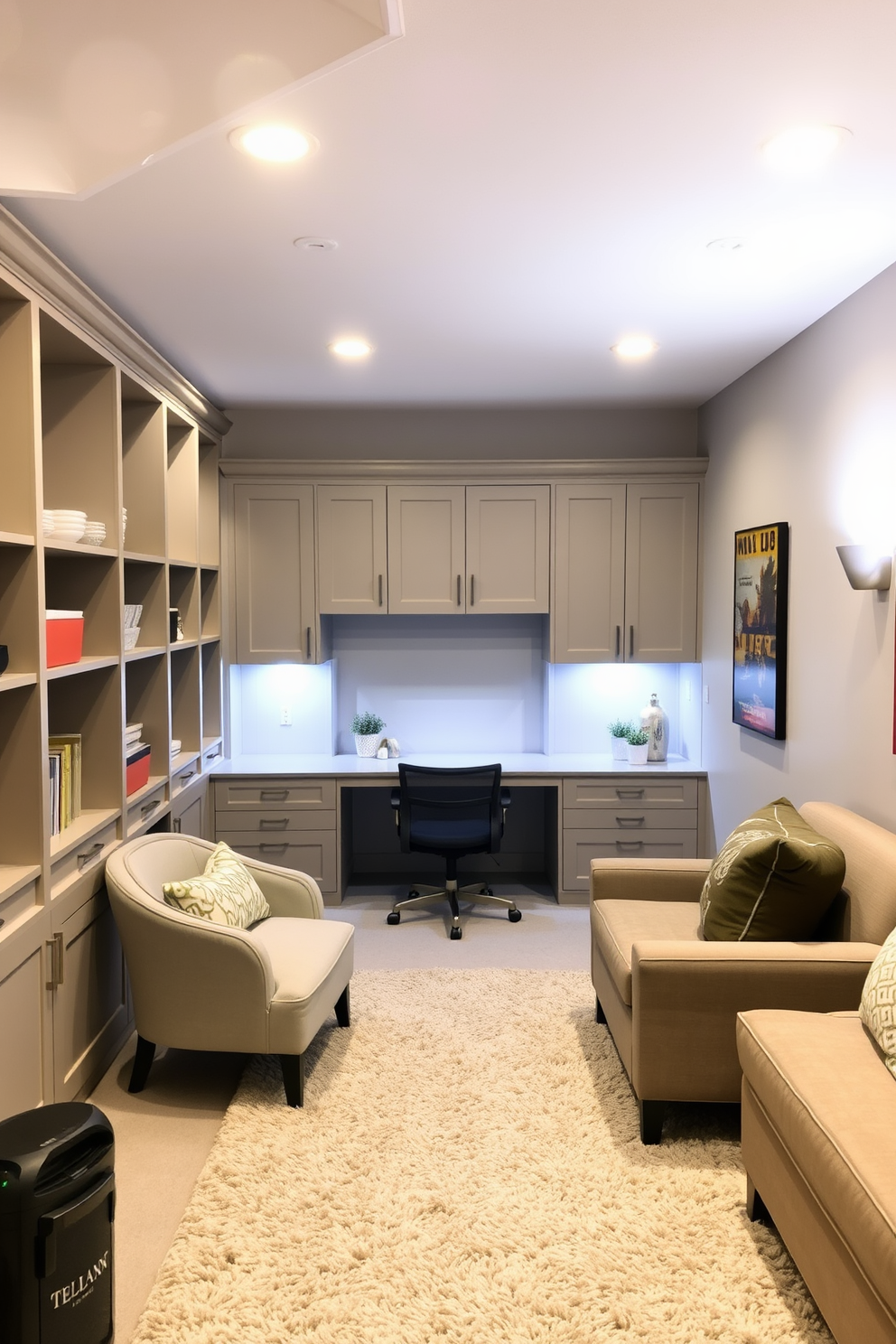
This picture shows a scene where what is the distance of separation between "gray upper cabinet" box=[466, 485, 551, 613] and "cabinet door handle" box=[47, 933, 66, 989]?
300 cm

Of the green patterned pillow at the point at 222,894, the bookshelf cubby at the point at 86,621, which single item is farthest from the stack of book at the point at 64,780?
the green patterned pillow at the point at 222,894

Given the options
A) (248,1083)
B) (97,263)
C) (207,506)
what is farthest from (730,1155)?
(207,506)

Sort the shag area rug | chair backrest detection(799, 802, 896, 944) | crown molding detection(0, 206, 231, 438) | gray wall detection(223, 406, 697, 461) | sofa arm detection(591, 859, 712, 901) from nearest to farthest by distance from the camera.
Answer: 1. the shag area rug
2. crown molding detection(0, 206, 231, 438)
3. chair backrest detection(799, 802, 896, 944)
4. sofa arm detection(591, 859, 712, 901)
5. gray wall detection(223, 406, 697, 461)

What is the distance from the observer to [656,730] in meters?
5.31

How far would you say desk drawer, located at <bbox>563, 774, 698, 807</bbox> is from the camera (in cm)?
510

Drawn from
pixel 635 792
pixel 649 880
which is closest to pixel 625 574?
pixel 635 792

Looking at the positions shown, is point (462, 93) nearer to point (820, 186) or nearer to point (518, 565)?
point (820, 186)

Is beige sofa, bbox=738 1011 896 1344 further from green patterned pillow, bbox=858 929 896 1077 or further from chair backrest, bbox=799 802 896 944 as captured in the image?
chair backrest, bbox=799 802 896 944

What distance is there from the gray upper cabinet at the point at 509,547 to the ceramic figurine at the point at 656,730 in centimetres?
80

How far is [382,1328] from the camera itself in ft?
6.88

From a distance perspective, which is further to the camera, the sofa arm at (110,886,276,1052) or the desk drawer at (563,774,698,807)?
the desk drawer at (563,774,698,807)

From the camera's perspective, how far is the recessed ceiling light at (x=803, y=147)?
222cm

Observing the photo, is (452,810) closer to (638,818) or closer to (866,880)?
(638,818)

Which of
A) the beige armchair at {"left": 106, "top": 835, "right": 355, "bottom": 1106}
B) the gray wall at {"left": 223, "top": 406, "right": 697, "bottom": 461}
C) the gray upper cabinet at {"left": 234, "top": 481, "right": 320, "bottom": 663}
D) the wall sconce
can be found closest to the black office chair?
the gray upper cabinet at {"left": 234, "top": 481, "right": 320, "bottom": 663}
